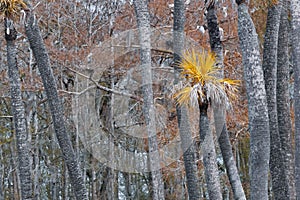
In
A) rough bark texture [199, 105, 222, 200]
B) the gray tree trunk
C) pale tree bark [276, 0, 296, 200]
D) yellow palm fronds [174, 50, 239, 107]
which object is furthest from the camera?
pale tree bark [276, 0, 296, 200]

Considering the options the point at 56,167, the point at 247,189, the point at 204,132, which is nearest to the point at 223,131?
the point at 204,132

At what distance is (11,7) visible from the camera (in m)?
9.23

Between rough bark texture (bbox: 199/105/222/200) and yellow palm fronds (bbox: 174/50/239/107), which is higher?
yellow palm fronds (bbox: 174/50/239/107)

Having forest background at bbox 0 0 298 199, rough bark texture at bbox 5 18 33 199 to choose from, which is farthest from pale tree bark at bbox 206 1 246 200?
rough bark texture at bbox 5 18 33 199

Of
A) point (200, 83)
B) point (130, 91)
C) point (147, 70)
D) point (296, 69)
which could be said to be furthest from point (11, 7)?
point (130, 91)

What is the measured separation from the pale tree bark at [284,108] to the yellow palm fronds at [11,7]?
18.4 feet

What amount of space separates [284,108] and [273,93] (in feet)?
5.63

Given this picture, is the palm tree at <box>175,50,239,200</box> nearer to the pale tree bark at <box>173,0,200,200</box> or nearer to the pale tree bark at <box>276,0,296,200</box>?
the pale tree bark at <box>173,0,200,200</box>

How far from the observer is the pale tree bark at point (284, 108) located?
991cm

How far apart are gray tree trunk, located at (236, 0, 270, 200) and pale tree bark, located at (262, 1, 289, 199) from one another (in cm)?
181

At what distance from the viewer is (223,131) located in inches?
356

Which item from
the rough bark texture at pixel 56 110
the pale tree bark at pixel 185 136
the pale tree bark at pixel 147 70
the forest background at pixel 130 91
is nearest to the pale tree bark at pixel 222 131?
the forest background at pixel 130 91

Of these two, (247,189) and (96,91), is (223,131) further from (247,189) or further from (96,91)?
(247,189)

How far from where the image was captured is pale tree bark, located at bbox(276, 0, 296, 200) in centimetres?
991
